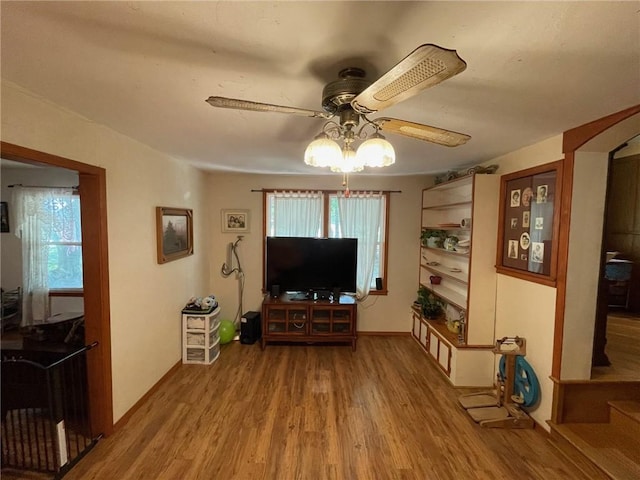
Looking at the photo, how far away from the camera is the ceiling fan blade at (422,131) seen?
1335mm

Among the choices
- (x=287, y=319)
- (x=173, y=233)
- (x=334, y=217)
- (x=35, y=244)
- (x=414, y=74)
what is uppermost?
(x=414, y=74)

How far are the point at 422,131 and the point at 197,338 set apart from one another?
328cm

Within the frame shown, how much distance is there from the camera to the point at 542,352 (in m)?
2.40

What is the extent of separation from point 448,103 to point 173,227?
2824 mm

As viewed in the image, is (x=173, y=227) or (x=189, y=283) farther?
(x=189, y=283)

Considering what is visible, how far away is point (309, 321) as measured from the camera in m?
3.87

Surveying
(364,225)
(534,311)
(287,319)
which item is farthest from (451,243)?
(287,319)

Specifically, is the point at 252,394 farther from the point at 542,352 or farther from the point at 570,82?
the point at 570,82

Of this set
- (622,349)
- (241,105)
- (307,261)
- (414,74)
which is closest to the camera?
(414,74)

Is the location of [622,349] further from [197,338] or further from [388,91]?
[197,338]

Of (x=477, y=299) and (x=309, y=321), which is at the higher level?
(x=477, y=299)

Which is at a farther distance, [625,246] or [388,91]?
[625,246]

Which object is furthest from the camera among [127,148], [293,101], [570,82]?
[127,148]

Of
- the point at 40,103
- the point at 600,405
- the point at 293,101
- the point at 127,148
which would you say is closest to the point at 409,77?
the point at 293,101
